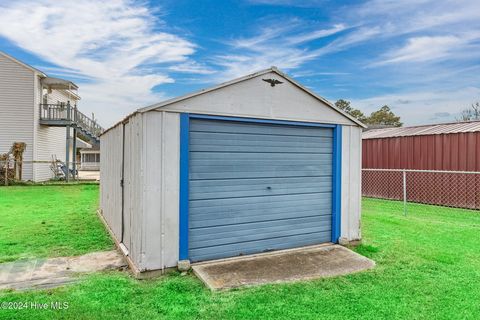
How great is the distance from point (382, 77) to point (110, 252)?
52.5 ft

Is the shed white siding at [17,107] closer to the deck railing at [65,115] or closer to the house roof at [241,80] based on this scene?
the deck railing at [65,115]

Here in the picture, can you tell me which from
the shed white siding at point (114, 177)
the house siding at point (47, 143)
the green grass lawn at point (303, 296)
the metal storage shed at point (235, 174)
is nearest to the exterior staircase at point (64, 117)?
the house siding at point (47, 143)

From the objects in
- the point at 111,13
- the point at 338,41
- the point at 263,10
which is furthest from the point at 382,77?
the point at 111,13

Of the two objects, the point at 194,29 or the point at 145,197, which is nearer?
the point at 145,197

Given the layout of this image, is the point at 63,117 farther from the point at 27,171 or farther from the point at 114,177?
the point at 114,177

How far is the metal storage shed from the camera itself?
3900 millimetres

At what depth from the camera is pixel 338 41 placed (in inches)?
510

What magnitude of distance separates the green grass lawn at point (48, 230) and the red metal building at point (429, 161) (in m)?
9.26

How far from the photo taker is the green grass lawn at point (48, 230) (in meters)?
4.88

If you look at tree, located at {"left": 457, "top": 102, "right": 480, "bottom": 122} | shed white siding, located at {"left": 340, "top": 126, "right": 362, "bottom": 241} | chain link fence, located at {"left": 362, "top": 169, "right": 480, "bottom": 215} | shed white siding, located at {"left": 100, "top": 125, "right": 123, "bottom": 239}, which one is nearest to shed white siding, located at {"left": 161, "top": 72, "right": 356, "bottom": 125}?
shed white siding, located at {"left": 340, "top": 126, "right": 362, "bottom": 241}

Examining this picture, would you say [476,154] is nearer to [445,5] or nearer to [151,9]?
[445,5]

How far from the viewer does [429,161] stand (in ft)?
34.0

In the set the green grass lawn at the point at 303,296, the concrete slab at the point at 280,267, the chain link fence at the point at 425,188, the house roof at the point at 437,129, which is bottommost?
the green grass lawn at the point at 303,296

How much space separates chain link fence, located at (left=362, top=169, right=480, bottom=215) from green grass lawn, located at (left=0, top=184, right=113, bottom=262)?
23.1 feet
